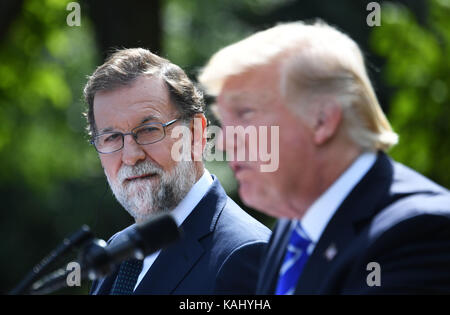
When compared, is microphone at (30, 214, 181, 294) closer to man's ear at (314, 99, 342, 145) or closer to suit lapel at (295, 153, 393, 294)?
suit lapel at (295, 153, 393, 294)

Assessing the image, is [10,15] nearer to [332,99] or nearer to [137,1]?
[137,1]

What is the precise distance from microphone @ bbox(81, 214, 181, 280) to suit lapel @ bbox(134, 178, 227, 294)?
87 centimetres

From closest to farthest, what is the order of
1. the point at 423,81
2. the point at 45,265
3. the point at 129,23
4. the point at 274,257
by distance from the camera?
1. the point at 45,265
2. the point at 274,257
3. the point at 129,23
4. the point at 423,81

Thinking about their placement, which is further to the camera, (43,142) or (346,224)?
(43,142)

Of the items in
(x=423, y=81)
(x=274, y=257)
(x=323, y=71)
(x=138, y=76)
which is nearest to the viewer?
(x=323, y=71)

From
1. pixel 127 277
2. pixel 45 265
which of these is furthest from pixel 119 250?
pixel 127 277

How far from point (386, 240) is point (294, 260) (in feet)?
1.33

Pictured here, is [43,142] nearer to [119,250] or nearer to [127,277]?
[127,277]

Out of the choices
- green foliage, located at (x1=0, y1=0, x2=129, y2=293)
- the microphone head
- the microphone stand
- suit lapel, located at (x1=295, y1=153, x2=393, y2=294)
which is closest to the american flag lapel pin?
suit lapel, located at (x1=295, y1=153, x2=393, y2=294)

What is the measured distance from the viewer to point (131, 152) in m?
3.56

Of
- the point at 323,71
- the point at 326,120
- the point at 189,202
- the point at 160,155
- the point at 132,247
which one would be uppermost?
the point at 323,71

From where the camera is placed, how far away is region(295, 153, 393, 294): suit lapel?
2.25 meters

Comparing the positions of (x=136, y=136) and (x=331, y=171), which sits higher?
(x=331, y=171)
